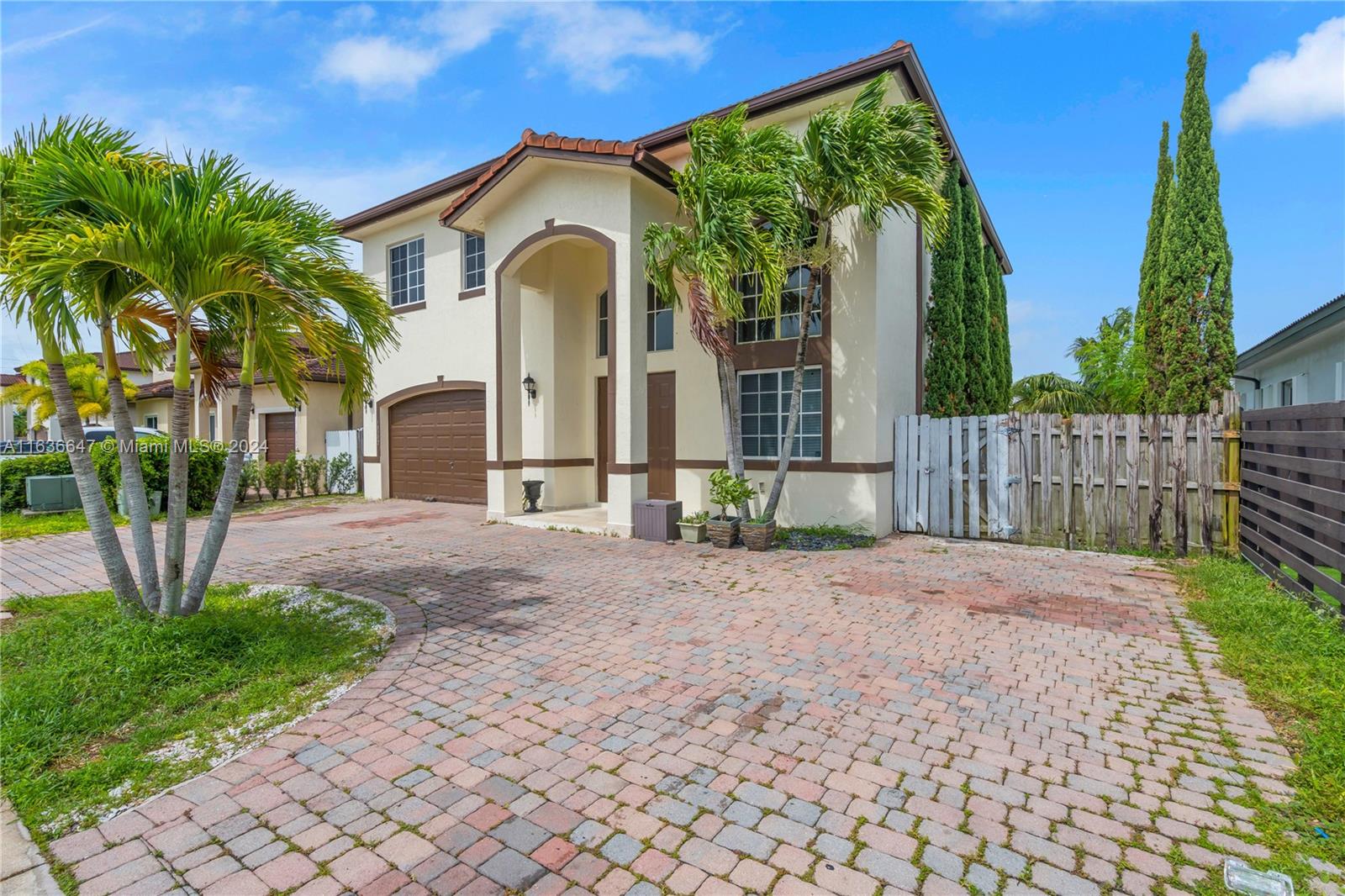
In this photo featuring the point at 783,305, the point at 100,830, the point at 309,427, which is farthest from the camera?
the point at 309,427

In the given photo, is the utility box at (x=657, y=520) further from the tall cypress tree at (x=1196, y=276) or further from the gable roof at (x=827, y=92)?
the tall cypress tree at (x=1196, y=276)

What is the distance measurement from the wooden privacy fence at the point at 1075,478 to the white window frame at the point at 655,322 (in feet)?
14.3

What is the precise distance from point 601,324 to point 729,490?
17.8 feet

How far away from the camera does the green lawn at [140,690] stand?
293 cm

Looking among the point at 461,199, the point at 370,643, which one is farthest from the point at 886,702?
the point at 461,199

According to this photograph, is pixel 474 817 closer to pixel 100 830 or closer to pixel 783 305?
pixel 100 830

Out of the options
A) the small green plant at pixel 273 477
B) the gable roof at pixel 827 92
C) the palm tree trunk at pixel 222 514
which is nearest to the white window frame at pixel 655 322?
the gable roof at pixel 827 92

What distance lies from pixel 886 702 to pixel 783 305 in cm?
779

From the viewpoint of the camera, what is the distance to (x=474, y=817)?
270 centimetres

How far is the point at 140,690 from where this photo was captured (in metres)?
3.79

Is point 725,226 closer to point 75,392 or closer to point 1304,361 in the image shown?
point 1304,361

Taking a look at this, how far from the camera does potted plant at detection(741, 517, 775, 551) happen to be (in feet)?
29.3

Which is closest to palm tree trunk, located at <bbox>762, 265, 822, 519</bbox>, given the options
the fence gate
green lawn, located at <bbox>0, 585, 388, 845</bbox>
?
the fence gate

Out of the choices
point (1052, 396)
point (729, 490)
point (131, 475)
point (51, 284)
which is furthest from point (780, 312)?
point (1052, 396)
